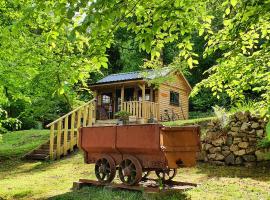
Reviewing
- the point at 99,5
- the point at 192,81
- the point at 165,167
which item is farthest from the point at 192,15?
the point at 192,81

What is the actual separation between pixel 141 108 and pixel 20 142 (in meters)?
8.15

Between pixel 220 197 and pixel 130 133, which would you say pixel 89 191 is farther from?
pixel 220 197

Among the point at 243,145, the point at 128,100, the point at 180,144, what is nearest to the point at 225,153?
the point at 243,145

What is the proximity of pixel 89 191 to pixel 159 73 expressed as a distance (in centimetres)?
1556

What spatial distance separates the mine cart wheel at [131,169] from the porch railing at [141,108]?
47.6 feet

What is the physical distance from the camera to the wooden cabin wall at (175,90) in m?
27.0

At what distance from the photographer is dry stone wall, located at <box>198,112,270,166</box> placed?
1175cm

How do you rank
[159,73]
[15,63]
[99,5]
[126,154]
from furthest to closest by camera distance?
[159,73] → [15,63] → [126,154] → [99,5]

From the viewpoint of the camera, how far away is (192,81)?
36625 millimetres

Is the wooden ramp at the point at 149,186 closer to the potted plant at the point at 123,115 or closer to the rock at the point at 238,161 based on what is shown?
the rock at the point at 238,161

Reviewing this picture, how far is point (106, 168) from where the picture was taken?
950 centimetres

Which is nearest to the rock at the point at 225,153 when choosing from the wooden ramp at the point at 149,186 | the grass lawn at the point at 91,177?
the grass lawn at the point at 91,177

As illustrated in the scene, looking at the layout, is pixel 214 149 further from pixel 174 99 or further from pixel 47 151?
pixel 174 99

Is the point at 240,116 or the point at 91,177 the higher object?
the point at 240,116
